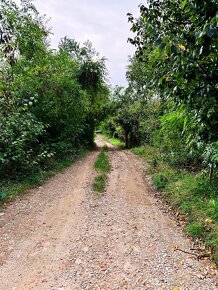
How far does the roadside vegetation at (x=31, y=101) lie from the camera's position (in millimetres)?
6547

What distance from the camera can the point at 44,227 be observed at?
4.36 m

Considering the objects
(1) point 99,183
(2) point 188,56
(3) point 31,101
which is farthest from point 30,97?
(2) point 188,56

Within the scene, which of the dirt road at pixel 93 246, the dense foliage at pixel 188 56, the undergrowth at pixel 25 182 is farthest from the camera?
the undergrowth at pixel 25 182

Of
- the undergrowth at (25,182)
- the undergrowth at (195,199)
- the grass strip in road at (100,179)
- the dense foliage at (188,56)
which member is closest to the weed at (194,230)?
the undergrowth at (195,199)

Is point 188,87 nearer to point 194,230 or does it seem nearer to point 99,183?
point 194,230

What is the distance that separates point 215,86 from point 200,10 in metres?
0.87

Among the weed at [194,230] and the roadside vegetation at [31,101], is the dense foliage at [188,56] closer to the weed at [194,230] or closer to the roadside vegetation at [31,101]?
the weed at [194,230]

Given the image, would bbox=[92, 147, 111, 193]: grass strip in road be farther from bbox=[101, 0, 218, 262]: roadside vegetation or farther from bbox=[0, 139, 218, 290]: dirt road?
bbox=[101, 0, 218, 262]: roadside vegetation

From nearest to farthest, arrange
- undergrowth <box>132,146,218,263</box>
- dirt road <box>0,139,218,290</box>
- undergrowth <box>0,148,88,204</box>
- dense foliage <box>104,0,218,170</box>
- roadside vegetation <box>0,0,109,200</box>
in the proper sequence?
dense foliage <box>104,0,218,170</box>
dirt road <box>0,139,218,290</box>
undergrowth <box>132,146,218,263</box>
undergrowth <box>0,148,88,204</box>
roadside vegetation <box>0,0,109,200</box>

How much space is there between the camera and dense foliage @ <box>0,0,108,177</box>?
6598 millimetres

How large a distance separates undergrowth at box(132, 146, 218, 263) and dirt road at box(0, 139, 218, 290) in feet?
1.13

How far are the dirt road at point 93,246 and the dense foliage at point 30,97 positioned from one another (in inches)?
74.1

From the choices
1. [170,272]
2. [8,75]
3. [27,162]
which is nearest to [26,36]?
[8,75]

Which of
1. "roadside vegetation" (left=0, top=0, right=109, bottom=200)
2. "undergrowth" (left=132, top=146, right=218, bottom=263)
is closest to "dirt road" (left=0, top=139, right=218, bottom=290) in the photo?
"undergrowth" (left=132, top=146, right=218, bottom=263)
